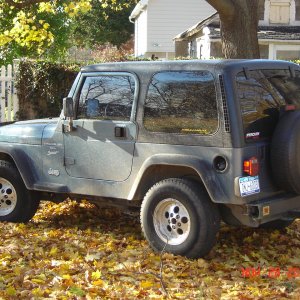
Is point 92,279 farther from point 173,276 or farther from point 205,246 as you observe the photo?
point 205,246

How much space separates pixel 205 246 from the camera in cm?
553

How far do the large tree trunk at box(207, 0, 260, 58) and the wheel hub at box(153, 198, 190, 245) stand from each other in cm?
428

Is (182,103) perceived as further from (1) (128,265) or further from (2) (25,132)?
(2) (25,132)

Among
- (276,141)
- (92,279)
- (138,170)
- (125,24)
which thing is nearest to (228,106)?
(276,141)

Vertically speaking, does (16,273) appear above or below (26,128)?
below

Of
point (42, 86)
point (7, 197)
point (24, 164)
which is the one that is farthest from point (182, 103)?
point (42, 86)

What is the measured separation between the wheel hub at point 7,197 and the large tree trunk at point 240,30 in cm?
421

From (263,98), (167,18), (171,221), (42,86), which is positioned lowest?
(171,221)

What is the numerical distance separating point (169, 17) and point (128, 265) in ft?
99.9

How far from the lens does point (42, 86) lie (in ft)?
44.0

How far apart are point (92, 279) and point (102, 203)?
4.80ft

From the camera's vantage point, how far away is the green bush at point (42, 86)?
43.3ft

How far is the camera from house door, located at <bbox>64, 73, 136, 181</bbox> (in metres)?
6.06

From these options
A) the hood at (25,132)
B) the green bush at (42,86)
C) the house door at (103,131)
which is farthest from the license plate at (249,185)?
the green bush at (42,86)
